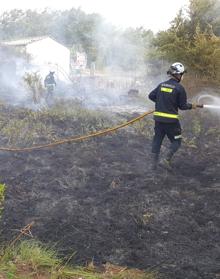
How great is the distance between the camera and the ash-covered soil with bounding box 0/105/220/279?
4.86m

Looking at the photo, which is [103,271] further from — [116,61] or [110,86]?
[116,61]

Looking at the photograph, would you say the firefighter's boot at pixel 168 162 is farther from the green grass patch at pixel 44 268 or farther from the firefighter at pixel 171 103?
the green grass patch at pixel 44 268

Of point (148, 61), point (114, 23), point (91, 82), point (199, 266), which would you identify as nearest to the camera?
point (199, 266)

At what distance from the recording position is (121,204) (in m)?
6.21

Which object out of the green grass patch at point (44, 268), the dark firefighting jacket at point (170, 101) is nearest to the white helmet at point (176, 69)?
the dark firefighting jacket at point (170, 101)

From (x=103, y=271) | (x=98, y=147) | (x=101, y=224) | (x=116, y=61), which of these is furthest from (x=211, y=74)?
(x=116, y=61)

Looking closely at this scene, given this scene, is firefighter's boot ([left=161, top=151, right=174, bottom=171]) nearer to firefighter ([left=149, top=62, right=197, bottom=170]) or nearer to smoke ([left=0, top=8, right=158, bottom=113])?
firefighter ([left=149, top=62, right=197, bottom=170])

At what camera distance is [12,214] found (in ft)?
19.0

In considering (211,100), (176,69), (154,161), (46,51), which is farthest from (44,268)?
(46,51)

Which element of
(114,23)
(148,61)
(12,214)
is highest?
(114,23)

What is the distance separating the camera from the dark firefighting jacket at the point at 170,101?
7.11 m

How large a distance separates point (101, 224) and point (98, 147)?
3.54m

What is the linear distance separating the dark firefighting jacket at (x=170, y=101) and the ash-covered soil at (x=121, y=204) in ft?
3.36

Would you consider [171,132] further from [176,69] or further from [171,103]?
[176,69]
